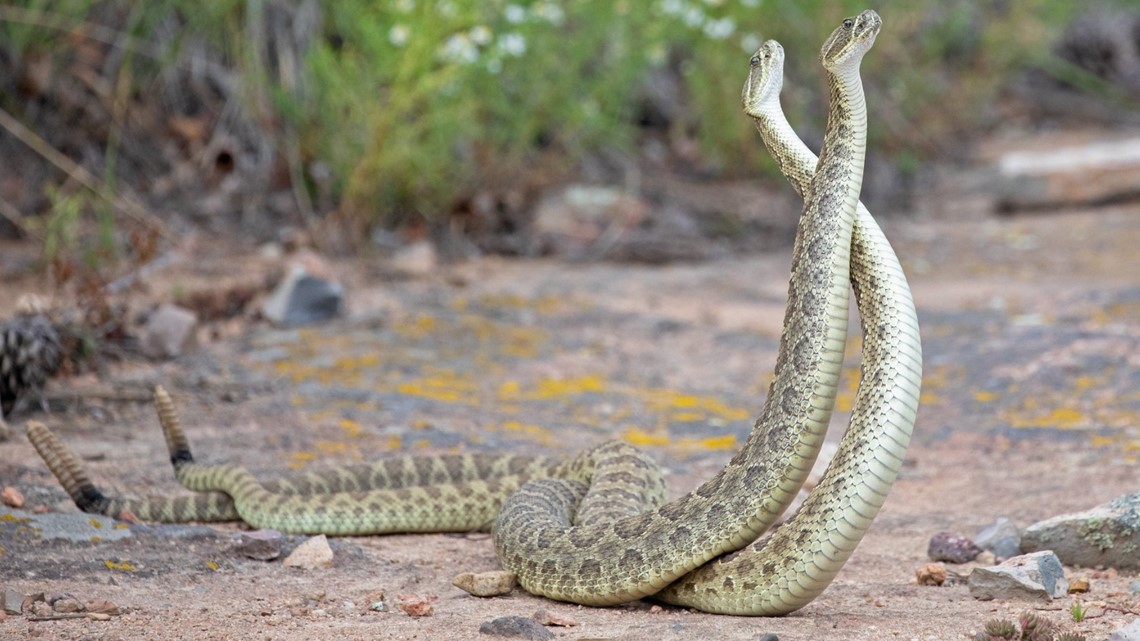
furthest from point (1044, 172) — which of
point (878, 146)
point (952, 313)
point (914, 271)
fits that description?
point (952, 313)

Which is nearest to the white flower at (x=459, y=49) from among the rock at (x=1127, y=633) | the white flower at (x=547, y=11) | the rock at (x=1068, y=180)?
the white flower at (x=547, y=11)

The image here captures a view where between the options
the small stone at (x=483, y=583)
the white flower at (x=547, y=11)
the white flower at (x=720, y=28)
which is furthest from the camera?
the white flower at (x=720, y=28)

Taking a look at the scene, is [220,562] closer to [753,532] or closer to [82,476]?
[82,476]

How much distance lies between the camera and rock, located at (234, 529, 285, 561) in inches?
182

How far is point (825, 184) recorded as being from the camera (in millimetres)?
4137

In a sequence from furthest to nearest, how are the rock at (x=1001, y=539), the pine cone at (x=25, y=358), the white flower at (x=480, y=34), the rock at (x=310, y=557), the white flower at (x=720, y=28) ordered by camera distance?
the white flower at (x=720, y=28) → the white flower at (x=480, y=34) → the pine cone at (x=25, y=358) → the rock at (x=1001, y=539) → the rock at (x=310, y=557)

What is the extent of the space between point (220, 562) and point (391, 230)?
6977 millimetres

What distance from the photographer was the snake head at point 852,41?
400 cm

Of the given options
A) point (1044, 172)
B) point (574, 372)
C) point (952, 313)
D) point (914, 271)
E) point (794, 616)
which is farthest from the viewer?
point (1044, 172)

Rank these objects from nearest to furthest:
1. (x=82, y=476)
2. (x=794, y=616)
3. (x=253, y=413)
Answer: (x=794, y=616) → (x=82, y=476) → (x=253, y=413)

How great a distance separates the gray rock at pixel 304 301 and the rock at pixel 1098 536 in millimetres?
5353

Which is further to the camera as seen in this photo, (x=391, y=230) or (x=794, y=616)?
(x=391, y=230)

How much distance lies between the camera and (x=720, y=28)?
40.4 feet

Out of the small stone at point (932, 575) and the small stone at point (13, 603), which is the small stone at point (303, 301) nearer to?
the small stone at point (13, 603)
